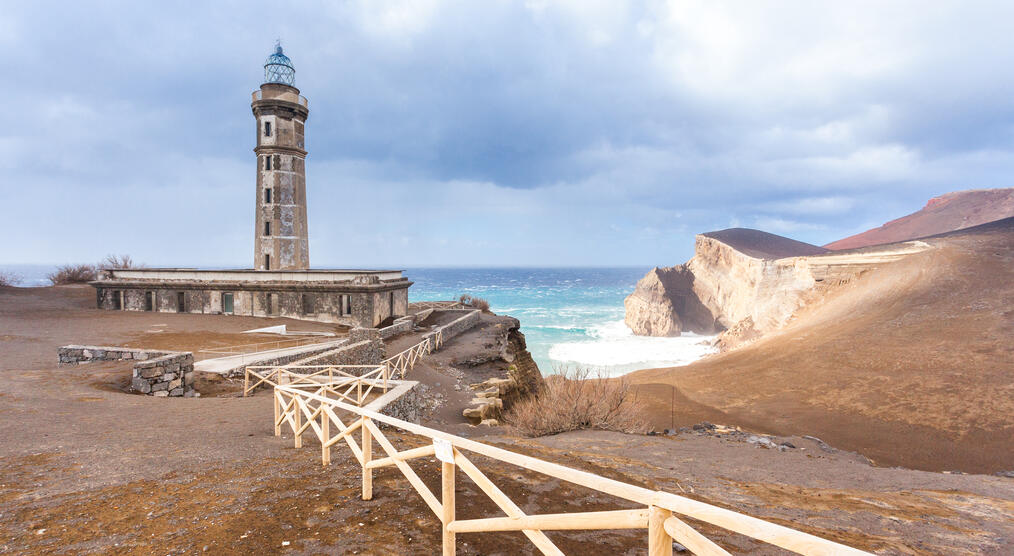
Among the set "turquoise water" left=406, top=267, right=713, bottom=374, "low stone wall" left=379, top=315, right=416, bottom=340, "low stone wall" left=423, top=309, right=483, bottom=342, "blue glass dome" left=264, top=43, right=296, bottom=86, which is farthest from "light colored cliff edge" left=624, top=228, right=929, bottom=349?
"blue glass dome" left=264, top=43, right=296, bottom=86

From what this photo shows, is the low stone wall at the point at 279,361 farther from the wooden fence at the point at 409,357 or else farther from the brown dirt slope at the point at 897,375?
the brown dirt slope at the point at 897,375

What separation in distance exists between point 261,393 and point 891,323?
29.4 metres

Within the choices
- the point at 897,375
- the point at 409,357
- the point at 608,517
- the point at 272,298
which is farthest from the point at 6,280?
the point at 897,375

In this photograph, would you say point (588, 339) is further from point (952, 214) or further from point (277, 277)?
point (952, 214)

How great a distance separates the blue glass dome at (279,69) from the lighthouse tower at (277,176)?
0.31 m

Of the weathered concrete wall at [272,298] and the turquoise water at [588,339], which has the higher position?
the weathered concrete wall at [272,298]

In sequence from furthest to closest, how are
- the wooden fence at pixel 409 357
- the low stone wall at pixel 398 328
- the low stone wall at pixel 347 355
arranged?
the low stone wall at pixel 398 328
the wooden fence at pixel 409 357
the low stone wall at pixel 347 355

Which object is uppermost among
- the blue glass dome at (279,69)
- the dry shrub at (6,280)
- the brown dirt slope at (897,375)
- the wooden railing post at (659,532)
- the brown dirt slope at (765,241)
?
the blue glass dome at (279,69)

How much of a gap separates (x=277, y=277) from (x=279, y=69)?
50.4 feet

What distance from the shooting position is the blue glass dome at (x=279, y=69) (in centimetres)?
2967

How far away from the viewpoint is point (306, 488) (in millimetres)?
4840

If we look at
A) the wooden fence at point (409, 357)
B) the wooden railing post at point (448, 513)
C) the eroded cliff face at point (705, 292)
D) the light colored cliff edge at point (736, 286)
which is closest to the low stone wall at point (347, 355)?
the wooden fence at point (409, 357)

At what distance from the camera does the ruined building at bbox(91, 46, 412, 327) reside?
25.2 m

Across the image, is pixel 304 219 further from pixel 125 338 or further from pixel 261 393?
pixel 261 393
